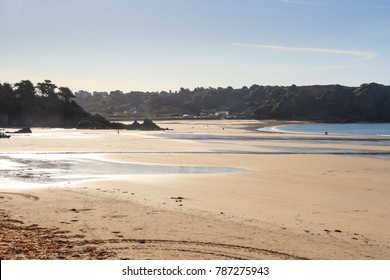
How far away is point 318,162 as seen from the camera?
3084 cm

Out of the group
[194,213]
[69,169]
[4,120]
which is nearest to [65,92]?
[4,120]

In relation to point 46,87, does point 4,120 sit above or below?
below

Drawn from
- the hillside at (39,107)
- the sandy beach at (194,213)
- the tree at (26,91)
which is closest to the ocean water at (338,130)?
the hillside at (39,107)

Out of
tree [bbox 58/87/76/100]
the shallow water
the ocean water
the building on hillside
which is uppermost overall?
tree [bbox 58/87/76/100]

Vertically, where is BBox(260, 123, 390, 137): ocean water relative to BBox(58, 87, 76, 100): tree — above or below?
below

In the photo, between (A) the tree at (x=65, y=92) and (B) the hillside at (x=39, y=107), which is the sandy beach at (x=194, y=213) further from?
(A) the tree at (x=65, y=92)

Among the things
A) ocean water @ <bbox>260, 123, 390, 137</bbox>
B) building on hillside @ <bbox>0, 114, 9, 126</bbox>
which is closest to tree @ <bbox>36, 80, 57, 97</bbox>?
building on hillside @ <bbox>0, 114, 9, 126</bbox>

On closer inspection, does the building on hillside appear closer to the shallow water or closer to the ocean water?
the ocean water

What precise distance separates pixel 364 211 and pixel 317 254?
5.43 meters

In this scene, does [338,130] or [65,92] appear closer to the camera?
[338,130]

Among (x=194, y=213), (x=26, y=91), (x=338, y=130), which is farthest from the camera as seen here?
(x=26, y=91)

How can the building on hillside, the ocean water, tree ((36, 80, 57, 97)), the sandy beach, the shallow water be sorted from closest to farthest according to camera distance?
the sandy beach
the shallow water
the ocean water
the building on hillside
tree ((36, 80, 57, 97))

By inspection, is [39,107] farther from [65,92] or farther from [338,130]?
[338,130]
